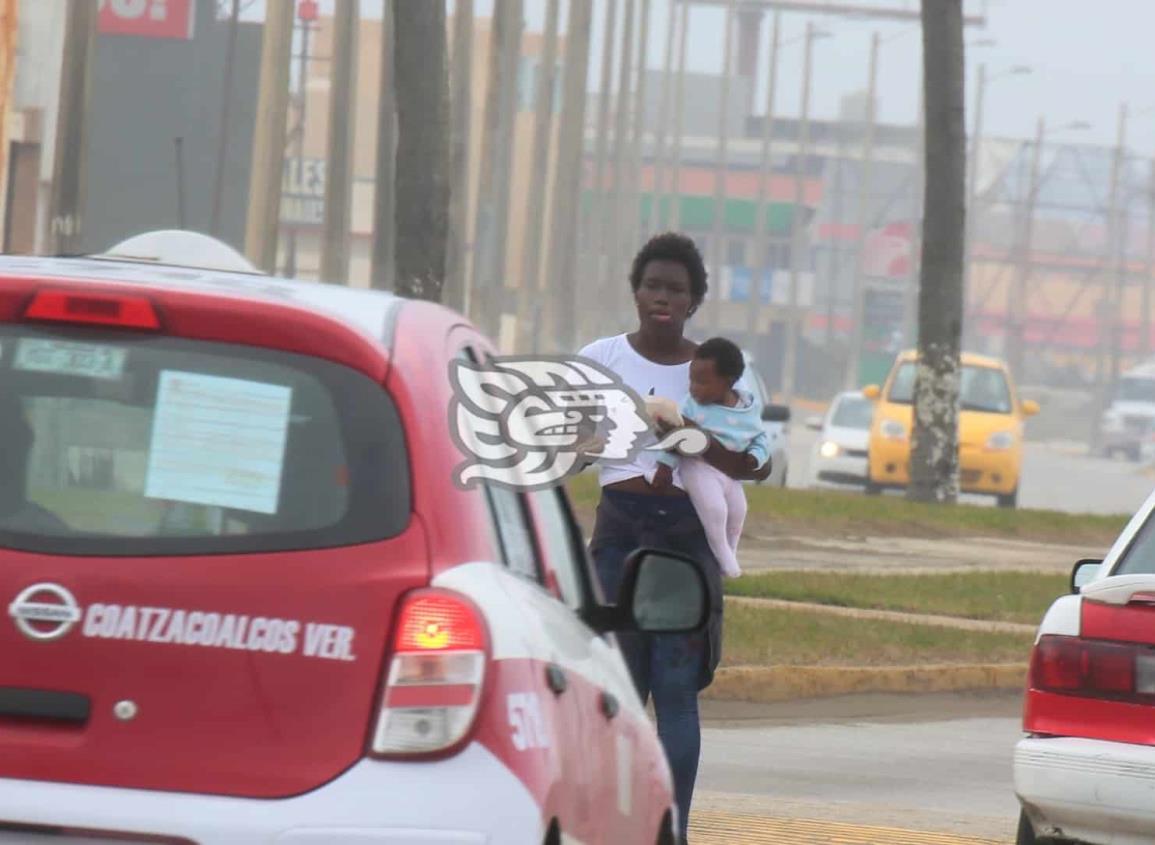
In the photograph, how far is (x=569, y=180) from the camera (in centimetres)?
6838

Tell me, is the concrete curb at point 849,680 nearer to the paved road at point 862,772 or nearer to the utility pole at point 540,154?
the paved road at point 862,772

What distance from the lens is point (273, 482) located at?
391 centimetres

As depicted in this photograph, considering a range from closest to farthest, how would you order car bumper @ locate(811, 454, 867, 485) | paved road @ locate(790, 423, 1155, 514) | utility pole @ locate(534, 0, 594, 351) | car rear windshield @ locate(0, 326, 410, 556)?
car rear windshield @ locate(0, 326, 410, 556) < car bumper @ locate(811, 454, 867, 485) < paved road @ locate(790, 423, 1155, 514) < utility pole @ locate(534, 0, 594, 351)

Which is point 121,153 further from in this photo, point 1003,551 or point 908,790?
point 908,790

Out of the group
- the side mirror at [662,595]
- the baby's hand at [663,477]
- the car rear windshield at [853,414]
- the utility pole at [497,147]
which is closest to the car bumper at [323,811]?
the side mirror at [662,595]

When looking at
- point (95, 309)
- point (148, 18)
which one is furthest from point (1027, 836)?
point (148, 18)

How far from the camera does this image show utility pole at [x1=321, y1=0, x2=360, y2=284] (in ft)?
146

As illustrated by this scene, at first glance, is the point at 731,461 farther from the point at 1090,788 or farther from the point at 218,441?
the point at 218,441

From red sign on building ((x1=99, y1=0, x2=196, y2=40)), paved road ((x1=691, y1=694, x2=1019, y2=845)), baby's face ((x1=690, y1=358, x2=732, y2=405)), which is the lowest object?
paved road ((x1=691, y1=694, x2=1019, y2=845))

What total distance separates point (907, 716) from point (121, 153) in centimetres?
5542

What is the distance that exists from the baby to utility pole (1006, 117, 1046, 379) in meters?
90.8

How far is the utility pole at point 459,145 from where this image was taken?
43.1 m

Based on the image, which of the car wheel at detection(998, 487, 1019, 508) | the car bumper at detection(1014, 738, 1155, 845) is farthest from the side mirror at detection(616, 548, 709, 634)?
the car wheel at detection(998, 487, 1019, 508)

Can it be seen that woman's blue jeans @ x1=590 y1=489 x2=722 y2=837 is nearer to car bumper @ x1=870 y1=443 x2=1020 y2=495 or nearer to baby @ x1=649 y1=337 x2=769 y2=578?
baby @ x1=649 y1=337 x2=769 y2=578
